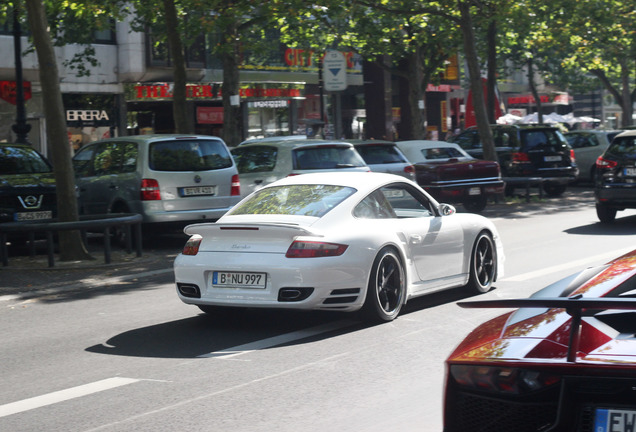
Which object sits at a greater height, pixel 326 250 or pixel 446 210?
pixel 446 210

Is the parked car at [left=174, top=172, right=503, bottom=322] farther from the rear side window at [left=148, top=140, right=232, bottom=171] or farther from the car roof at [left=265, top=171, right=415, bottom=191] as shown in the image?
the rear side window at [left=148, top=140, right=232, bottom=171]

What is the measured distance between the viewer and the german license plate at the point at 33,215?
15711 millimetres

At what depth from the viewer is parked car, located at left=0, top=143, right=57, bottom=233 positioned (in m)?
15.7

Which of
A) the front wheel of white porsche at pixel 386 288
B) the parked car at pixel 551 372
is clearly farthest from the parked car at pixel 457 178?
the parked car at pixel 551 372

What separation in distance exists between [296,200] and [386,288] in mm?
1128

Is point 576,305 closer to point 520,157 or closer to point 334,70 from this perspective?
point 334,70

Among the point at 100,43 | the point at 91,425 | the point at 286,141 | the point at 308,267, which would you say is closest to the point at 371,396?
the point at 91,425

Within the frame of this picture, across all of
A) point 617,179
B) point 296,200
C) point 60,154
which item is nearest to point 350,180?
point 296,200

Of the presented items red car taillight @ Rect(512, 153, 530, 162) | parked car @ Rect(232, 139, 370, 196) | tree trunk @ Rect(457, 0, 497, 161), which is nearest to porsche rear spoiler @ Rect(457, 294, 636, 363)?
parked car @ Rect(232, 139, 370, 196)

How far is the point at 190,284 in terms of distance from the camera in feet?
30.0

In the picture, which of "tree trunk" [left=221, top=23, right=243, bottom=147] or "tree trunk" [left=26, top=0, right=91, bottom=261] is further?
"tree trunk" [left=221, top=23, right=243, bottom=147]

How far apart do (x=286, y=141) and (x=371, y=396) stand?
12.9 m

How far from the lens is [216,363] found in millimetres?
7656

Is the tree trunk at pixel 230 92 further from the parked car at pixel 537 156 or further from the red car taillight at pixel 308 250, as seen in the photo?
the red car taillight at pixel 308 250
